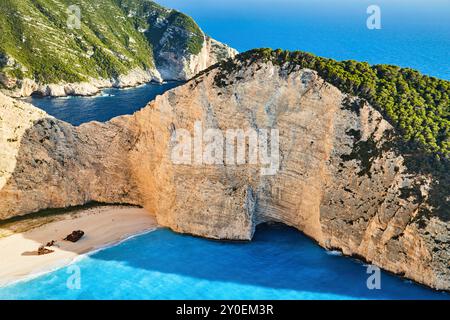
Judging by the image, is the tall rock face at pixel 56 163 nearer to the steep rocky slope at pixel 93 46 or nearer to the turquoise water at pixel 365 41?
the turquoise water at pixel 365 41

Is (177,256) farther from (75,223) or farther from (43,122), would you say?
(43,122)

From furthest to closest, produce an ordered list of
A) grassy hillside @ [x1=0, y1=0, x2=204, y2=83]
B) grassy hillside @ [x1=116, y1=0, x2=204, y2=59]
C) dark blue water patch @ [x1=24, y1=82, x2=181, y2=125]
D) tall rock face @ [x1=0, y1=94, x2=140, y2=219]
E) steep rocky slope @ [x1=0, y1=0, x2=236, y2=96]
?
grassy hillside @ [x1=116, y1=0, x2=204, y2=59] < grassy hillside @ [x1=0, y1=0, x2=204, y2=83] < steep rocky slope @ [x1=0, y1=0, x2=236, y2=96] < dark blue water patch @ [x1=24, y1=82, x2=181, y2=125] < tall rock face @ [x1=0, y1=94, x2=140, y2=219]

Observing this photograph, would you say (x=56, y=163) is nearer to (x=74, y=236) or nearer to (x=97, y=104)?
→ (x=74, y=236)

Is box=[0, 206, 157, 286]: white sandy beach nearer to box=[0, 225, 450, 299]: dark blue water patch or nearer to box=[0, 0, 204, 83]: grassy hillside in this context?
box=[0, 225, 450, 299]: dark blue water patch

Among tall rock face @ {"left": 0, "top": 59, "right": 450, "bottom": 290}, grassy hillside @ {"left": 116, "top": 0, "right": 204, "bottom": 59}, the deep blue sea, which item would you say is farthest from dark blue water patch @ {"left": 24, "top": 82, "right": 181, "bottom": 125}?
the deep blue sea
